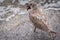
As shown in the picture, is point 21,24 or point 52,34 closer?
point 52,34

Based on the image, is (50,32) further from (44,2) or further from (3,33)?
(44,2)

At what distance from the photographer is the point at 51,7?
4.59 meters

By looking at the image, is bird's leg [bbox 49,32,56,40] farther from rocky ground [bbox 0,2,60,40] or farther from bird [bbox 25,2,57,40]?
rocky ground [bbox 0,2,60,40]

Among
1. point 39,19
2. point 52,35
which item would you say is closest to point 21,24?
point 39,19

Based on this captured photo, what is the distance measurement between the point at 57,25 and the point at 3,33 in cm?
107

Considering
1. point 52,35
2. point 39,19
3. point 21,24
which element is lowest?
point 21,24

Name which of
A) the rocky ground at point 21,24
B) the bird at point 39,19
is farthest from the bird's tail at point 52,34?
the rocky ground at point 21,24

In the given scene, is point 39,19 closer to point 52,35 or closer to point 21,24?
point 52,35

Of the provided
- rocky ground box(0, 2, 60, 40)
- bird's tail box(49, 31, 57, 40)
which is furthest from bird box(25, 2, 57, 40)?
rocky ground box(0, 2, 60, 40)

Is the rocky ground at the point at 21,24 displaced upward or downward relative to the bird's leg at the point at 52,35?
downward

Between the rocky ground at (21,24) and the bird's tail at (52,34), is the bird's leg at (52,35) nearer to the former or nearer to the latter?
the bird's tail at (52,34)

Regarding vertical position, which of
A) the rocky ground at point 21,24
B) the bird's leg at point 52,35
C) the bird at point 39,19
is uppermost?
the bird at point 39,19

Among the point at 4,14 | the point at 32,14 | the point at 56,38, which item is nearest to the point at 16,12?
the point at 4,14

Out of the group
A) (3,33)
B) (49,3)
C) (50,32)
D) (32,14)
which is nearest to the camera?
(50,32)
